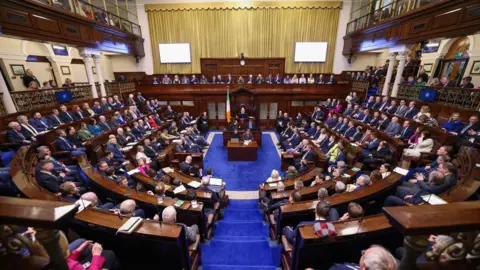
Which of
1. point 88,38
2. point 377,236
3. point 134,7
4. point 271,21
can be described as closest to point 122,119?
point 88,38

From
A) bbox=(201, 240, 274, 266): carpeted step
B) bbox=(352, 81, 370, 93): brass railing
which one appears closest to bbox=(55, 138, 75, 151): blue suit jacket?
bbox=(201, 240, 274, 266): carpeted step

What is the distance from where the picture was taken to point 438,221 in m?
1.00

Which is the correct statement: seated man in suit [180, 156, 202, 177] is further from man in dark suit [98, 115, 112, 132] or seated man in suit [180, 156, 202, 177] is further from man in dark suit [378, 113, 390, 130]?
man in dark suit [378, 113, 390, 130]

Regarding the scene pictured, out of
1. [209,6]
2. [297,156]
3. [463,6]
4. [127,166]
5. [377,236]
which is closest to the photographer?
[377,236]

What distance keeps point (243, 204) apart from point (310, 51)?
12450 mm

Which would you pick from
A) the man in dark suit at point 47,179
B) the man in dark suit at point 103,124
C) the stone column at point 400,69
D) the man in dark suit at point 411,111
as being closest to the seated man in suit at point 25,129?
the man in dark suit at point 103,124

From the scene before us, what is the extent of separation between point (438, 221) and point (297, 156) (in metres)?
6.17

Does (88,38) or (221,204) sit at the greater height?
(88,38)

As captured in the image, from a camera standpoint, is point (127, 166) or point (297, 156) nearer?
point (127, 166)

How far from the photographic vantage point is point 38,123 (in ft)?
19.7

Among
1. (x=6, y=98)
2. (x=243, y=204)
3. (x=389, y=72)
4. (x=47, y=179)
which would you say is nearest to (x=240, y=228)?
(x=243, y=204)

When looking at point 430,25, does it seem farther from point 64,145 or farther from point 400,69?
point 64,145

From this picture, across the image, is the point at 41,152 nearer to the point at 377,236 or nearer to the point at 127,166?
the point at 127,166

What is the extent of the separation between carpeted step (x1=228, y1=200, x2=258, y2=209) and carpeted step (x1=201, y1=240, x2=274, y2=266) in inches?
61.9
